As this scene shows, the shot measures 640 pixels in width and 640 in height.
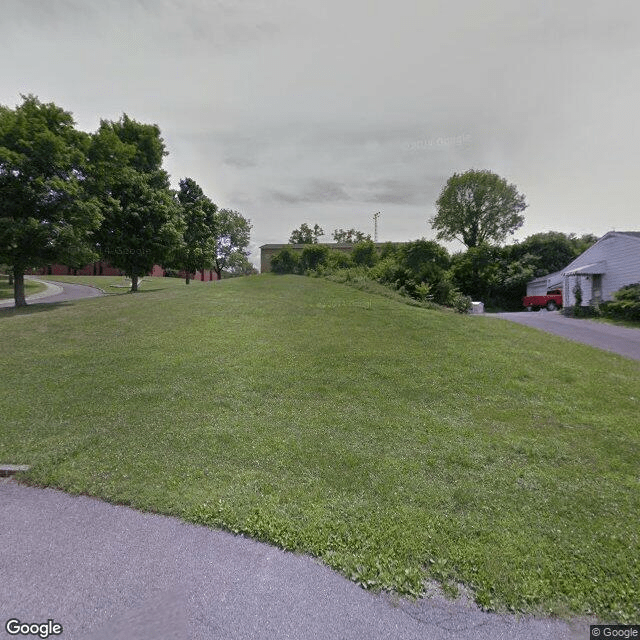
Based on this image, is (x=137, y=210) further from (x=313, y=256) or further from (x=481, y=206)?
(x=481, y=206)

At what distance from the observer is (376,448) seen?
3920mm

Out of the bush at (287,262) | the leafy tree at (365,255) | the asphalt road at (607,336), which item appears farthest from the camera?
the bush at (287,262)

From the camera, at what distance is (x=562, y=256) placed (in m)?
31.5

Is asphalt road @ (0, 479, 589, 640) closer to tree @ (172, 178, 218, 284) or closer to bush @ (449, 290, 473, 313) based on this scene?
bush @ (449, 290, 473, 313)

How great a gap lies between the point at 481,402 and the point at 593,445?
1.46 m

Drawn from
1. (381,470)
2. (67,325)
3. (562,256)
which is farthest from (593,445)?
(562,256)

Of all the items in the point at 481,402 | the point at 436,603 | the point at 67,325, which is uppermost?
the point at 67,325

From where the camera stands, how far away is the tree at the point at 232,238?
50.9 m

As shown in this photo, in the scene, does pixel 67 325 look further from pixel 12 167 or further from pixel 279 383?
pixel 279 383

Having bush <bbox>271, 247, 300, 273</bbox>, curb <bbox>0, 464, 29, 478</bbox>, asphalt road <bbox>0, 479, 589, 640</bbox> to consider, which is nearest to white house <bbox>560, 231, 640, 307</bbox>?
bush <bbox>271, 247, 300, 273</bbox>

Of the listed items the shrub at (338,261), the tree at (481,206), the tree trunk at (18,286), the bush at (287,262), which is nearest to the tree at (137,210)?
the tree trunk at (18,286)

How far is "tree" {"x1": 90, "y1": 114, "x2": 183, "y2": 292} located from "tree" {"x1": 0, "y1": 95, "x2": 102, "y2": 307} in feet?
8.82

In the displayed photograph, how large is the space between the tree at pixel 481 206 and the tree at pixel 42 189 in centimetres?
4312

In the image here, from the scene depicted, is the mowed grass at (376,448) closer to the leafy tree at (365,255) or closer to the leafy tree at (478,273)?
the leafy tree at (365,255)
